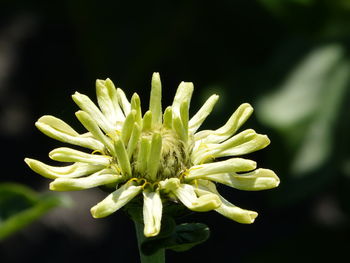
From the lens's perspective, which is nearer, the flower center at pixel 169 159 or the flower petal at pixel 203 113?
the flower center at pixel 169 159

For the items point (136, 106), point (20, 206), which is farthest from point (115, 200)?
point (20, 206)

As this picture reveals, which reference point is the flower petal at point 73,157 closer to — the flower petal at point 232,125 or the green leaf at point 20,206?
the flower petal at point 232,125

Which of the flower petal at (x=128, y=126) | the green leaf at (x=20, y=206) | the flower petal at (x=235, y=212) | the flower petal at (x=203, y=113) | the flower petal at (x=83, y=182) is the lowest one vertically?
the green leaf at (x=20, y=206)

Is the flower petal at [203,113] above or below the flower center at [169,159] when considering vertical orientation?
above

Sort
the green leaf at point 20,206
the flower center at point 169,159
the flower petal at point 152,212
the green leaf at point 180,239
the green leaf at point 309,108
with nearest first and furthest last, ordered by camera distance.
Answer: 1. the flower petal at point 152,212
2. the green leaf at point 180,239
3. the flower center at point 169,159
4. the green leaf at point 20,206
5. the green leaf at point 309,108

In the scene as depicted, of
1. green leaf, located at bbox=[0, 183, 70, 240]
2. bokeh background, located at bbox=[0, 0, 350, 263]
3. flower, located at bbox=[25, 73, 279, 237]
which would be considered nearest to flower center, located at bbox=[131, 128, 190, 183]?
flower, located at bbox=[25, 73, 279, 237]

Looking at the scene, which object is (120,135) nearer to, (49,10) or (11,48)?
(49,10)

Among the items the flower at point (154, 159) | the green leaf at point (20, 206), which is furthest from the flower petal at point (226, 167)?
the green leaf at point (20, 206)
